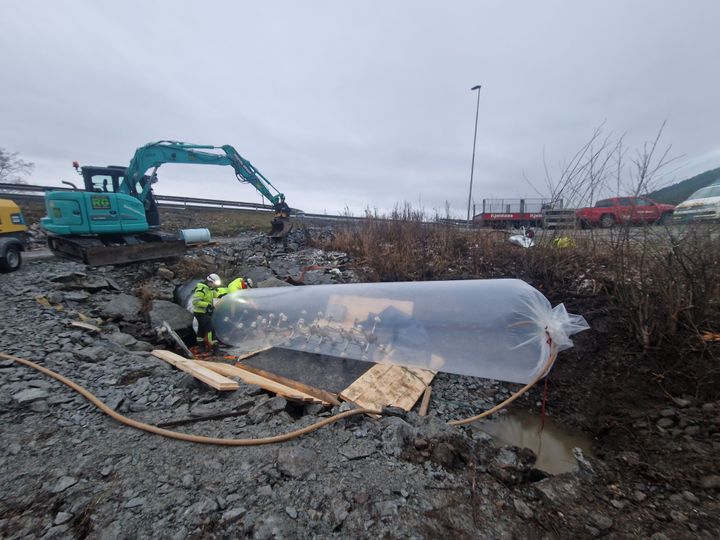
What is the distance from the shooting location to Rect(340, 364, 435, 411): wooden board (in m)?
3.01

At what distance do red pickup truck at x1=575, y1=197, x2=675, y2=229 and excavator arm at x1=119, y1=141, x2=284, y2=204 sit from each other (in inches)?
341

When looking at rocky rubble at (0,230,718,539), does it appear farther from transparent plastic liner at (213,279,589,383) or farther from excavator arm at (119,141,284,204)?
excavator arm at (119,141,284,204)

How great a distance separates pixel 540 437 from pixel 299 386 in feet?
8.34

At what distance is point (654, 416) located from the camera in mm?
2623

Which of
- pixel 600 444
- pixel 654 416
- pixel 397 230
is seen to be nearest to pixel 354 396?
pixel 600 444

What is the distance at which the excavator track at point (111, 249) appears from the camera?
624cm

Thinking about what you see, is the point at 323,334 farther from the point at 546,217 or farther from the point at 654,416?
the point at 546,217

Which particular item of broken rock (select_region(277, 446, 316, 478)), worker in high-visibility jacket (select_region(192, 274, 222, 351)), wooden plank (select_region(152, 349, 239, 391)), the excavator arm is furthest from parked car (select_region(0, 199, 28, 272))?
broken rock (select_region(277, 446, 316, 478))

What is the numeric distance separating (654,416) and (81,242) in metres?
9.81

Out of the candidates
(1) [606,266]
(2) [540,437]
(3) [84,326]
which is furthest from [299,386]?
Result: (1) [606,266]

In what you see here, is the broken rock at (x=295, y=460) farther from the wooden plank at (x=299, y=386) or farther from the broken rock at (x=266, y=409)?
the wooden plank at (x=299, y=386)

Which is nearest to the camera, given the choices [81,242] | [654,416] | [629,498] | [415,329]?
[629,498]

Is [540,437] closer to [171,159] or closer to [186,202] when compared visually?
[171,159]

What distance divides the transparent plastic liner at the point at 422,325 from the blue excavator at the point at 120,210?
4.23 m
